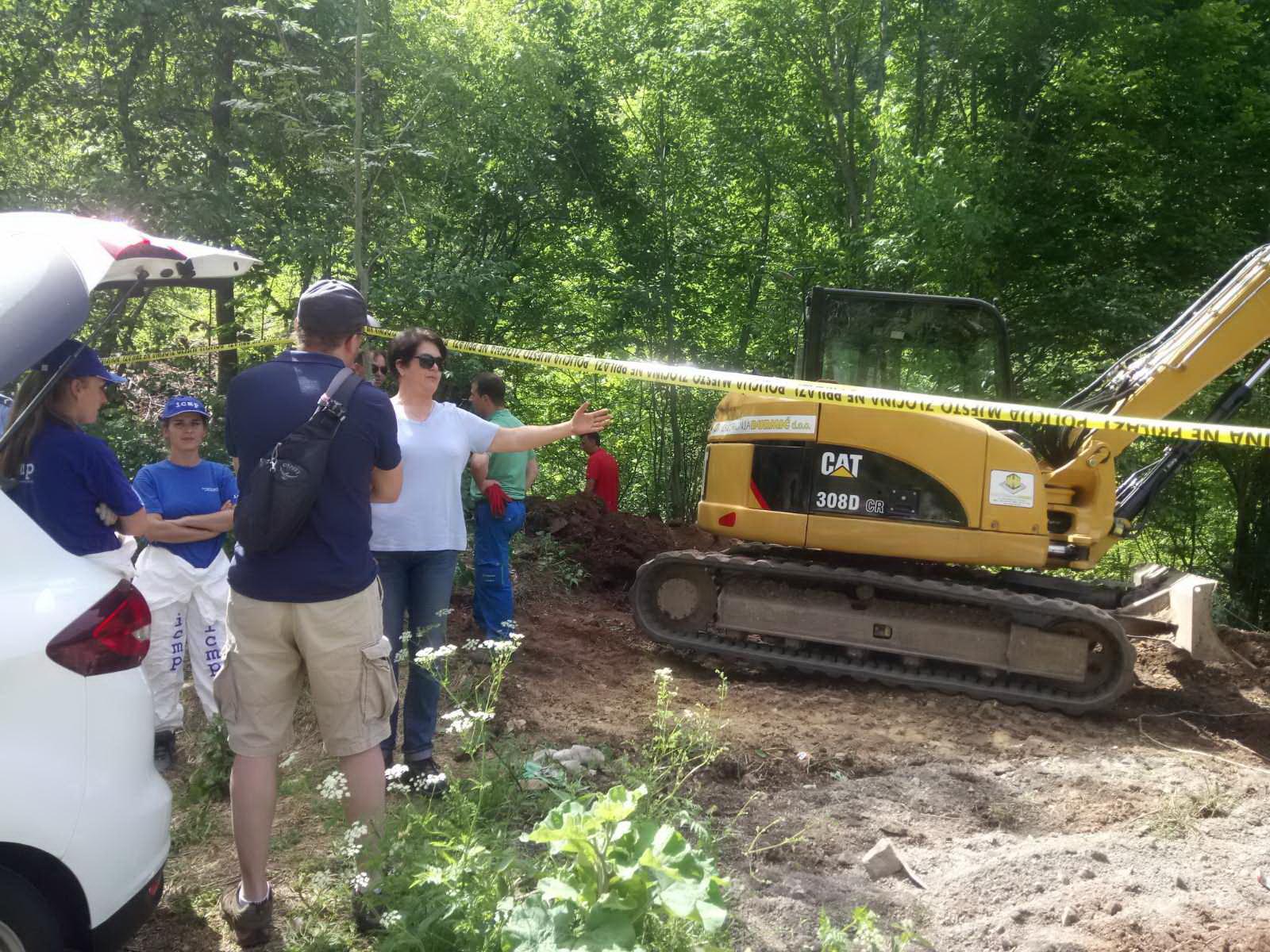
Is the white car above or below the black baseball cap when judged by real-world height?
below

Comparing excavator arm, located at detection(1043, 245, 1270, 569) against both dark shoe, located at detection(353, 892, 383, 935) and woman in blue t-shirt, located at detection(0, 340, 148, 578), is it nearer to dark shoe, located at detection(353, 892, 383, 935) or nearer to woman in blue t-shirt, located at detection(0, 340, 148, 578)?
dark shoe, located at detection(353, 892, 383, 935)

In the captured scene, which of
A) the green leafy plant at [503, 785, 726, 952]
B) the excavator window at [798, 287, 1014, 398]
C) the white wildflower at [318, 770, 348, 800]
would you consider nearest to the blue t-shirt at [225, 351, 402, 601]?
the white wildflower at [318, 770, 348, 800]

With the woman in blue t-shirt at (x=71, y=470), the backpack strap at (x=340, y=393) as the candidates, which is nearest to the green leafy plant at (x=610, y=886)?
the backpack strap at (x=340, y=393)

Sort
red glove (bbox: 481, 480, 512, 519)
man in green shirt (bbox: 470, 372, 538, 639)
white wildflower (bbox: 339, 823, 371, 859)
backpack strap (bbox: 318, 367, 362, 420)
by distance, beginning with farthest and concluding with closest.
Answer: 1. man in green shirt (bbox: 470, 372, 538, 639)
2. red glove (bbox: 481, 480, 512, 519)
3. backpack strap (bbox: 318, 367, 362, 420)
4. white wildflower (bbox: 339, 823, 371, 859)

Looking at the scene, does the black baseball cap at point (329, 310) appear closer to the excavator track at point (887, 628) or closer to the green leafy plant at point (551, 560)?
the excavator track at point (887, 628)

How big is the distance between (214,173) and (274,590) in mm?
7539

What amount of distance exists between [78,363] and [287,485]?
1384 mm

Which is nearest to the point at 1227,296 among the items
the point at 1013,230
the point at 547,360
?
the point at 547,360

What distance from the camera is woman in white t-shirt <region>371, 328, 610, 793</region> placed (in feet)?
13.9

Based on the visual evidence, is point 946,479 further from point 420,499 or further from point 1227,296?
point 420,499

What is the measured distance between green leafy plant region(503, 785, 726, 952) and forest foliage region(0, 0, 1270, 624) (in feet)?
20.4

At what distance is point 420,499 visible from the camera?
14.0 feet

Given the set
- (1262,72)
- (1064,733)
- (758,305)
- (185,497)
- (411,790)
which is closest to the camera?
(411,790)

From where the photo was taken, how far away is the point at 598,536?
10195 mm
